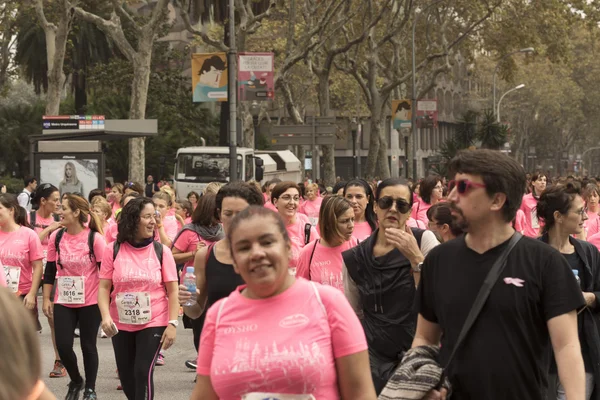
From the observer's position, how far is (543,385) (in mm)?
4074

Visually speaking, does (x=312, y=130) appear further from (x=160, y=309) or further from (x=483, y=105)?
(x=483, y=105)

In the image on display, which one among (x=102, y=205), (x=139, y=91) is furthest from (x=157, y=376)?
(x=139, y=91)

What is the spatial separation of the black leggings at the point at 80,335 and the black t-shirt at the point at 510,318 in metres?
5.41

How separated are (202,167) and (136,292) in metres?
28.4

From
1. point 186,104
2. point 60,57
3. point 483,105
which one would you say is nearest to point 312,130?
point 60,57

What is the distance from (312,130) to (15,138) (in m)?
25.3

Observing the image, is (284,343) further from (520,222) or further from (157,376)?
(520,222)

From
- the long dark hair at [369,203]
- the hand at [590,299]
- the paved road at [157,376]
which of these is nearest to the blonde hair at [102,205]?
the paved road at [157,376]

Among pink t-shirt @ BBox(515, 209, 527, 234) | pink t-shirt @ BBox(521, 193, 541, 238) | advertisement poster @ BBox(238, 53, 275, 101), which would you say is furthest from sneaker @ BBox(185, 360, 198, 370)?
advertisement poster @ BBox(238, 53, 275, 101)

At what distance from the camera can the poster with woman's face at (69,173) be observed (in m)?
25.0

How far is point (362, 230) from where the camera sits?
9.02 m

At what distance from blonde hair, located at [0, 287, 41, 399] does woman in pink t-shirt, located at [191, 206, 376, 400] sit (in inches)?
49.2

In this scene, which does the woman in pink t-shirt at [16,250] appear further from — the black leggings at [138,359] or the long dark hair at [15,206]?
the black leggings at [138,359]

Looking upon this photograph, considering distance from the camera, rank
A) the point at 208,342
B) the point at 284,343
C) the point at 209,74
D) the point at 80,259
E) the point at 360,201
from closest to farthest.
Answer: the point at 284,343 < the point at 208,342 < the point at 360,201 < the point at 80,259 < the point at 209,74
